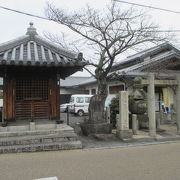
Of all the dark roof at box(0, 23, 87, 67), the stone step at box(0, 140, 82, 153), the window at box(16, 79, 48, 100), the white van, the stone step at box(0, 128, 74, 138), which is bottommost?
the stone step at box(0, 140, 82, 153)

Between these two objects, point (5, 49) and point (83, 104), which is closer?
point (5, 49)

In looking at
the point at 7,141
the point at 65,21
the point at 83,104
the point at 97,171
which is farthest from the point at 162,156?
the point at 83,104

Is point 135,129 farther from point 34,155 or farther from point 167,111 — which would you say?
point 167,111

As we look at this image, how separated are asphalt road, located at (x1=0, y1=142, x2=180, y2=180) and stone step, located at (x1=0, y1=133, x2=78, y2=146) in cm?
58

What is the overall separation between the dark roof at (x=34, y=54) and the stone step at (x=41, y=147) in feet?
9.38

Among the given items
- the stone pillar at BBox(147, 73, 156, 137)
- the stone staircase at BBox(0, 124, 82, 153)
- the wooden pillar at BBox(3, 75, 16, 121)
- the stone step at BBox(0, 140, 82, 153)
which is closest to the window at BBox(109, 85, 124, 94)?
the stone pillar at BBox(147, 73, 156, 137)

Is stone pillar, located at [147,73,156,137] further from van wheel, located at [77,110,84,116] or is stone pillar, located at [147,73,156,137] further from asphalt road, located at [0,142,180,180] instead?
van wheel, located at [77,110,84,116]

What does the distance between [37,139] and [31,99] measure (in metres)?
1.91

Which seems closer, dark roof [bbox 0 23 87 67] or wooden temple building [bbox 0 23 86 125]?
dark roof [bbox 0 23 87 67]

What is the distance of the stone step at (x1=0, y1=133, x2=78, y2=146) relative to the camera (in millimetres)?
6664

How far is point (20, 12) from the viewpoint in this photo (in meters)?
8.81

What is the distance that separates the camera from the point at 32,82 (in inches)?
322

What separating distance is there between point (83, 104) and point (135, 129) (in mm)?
10809

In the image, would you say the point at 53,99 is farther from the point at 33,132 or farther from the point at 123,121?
the point at 123,121
